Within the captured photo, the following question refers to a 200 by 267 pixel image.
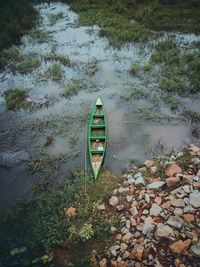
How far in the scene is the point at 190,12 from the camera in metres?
17.0

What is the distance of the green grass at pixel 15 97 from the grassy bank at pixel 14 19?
4.16m

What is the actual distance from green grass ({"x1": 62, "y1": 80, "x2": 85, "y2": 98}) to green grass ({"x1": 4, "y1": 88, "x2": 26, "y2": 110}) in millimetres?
1549

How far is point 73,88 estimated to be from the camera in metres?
12.1

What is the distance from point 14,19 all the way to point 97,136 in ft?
35.9

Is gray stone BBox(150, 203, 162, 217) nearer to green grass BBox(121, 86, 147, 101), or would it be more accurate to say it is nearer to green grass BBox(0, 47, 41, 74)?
green grass BBox(121, 86, 147, 101)

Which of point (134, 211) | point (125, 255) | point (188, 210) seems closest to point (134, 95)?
point (134, 211)

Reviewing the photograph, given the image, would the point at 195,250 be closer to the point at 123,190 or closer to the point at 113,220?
the point at 113,220

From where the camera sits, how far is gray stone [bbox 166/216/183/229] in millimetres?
6636

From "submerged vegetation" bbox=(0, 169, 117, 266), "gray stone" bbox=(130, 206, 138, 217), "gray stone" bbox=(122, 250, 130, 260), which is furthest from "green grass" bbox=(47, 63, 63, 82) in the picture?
"gray stone" bbox=(122, 250, 130, 260)

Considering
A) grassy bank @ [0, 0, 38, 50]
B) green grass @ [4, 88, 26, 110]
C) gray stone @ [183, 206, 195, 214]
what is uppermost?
grassy bank @ [0, 0, 38, 50]

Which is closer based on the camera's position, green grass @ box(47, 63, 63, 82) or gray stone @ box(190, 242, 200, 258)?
gray stone @ box(190, 242, 200, 258)

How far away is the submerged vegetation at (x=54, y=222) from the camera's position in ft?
23.0

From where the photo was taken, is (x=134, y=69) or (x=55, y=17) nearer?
(x=134, y=69)

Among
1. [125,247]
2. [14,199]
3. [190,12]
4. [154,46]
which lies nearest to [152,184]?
[125,247]
